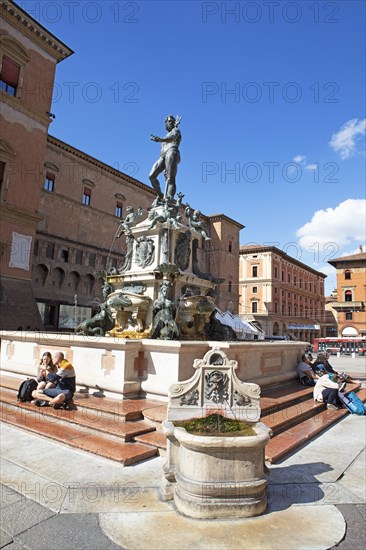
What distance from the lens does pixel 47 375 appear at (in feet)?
22.3

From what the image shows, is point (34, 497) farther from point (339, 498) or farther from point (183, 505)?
point (339, 498)

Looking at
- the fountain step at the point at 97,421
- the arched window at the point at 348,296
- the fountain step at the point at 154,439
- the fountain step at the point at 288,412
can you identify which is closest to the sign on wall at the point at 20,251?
the fountain step at the point at 97,421

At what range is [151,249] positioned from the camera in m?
10.1

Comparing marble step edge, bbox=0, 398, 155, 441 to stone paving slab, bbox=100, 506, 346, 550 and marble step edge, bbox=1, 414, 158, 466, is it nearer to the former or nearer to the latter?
marble step edge, bbox=1, 414, 158, 466

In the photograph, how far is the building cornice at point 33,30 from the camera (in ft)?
68.0

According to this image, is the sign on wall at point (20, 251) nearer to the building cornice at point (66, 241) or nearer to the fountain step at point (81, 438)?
the building cornice at point (66, 241)

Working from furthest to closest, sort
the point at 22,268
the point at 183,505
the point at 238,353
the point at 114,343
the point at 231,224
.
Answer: the point at 231,224 < the point at 22,268 < the point at 238,353 < the point at 114,343 < the point at 183,505

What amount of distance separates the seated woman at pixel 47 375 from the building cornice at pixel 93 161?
26.7 meters

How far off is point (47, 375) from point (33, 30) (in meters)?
24.1

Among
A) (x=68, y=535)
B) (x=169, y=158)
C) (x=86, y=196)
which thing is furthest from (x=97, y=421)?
(x=86, y=196)

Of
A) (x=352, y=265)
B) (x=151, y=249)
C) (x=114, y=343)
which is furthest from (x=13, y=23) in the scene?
(x=352, y=265)

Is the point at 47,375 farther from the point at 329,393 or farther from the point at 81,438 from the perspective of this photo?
the point at 329,393

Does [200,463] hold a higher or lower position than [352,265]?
lower

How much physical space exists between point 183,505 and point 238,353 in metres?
4.38
